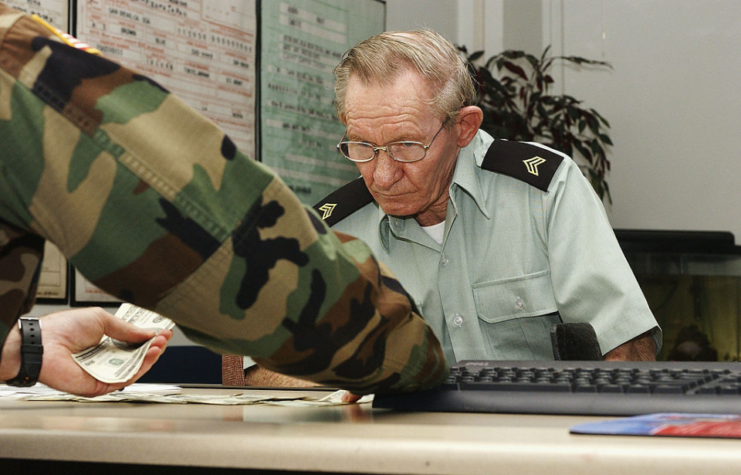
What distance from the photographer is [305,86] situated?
2730mm

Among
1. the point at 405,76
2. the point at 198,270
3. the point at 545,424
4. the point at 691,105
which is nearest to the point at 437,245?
the point at 405,76

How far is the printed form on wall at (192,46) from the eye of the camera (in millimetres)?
2139

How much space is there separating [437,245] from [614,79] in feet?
7.00

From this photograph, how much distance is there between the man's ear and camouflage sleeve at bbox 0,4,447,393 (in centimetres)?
106

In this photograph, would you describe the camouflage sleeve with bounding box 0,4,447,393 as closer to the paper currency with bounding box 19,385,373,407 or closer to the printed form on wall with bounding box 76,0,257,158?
the paper currency with bounding box 19,385,373,407

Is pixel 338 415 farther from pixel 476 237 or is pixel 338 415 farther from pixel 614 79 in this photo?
pixel 614 79

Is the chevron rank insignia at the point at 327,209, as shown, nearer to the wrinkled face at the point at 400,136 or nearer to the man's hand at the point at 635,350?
the wrinkled face at the point at 400,136

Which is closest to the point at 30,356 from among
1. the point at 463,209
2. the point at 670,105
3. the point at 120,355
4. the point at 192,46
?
the point at 120,355

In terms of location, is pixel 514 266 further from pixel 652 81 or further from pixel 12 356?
pixel 652 81

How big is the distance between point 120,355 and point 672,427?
0.69 meters

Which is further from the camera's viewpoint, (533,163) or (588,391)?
(533,163)

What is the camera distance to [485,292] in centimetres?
147

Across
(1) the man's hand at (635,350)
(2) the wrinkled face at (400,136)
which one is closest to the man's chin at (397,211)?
(2) the wrinkled face at (400,136)

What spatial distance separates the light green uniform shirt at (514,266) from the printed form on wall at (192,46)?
1001 millimetres
